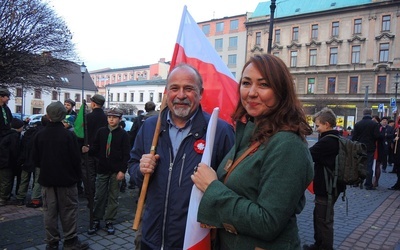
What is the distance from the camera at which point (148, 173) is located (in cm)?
225

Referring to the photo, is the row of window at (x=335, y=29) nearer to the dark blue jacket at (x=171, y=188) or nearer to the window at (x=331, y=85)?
the window at (x=331, y=85)

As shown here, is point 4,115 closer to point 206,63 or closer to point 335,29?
point 206,63

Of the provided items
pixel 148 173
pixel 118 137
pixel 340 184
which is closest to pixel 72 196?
pixel 118 137

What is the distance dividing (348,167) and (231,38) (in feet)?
172

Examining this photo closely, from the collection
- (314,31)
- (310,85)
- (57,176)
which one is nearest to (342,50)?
(314,31)

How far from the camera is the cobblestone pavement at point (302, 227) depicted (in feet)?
15.1

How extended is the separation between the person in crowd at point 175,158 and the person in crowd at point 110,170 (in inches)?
108

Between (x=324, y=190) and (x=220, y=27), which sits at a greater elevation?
(x=220, y=27)

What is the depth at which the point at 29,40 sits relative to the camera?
16594mm

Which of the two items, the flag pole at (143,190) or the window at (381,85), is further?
the window at (381,85)

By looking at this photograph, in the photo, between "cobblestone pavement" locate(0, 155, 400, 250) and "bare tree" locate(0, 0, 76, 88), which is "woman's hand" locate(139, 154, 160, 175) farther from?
"bare tree" locate(0, 0, 76, 88)

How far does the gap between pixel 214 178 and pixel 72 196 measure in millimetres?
3215

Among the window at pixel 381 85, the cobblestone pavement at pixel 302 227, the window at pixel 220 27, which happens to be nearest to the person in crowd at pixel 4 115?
the cobblestone pavement at pixel 302 227

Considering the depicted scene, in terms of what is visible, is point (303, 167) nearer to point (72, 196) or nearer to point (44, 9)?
point (72, 196)
